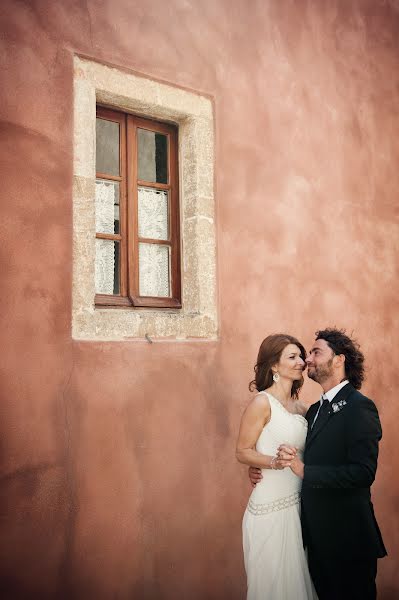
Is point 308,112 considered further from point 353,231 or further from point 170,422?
point 170,422

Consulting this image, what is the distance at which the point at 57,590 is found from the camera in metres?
3.21

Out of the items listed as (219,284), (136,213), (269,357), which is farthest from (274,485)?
(136,213)

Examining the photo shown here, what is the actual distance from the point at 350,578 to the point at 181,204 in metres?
2.51

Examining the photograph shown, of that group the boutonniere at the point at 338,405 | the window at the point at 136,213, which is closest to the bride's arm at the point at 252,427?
the boutonniere at the point at 338,405

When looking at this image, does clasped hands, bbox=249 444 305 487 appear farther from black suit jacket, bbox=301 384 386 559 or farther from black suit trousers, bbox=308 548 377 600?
black suit trousers, bbox=308 548 377 600

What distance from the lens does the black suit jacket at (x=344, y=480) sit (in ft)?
9.29

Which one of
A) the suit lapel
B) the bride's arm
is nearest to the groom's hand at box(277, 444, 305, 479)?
the suit lapel

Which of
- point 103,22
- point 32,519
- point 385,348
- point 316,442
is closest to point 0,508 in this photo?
point 32,519

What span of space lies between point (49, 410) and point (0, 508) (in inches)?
21.3

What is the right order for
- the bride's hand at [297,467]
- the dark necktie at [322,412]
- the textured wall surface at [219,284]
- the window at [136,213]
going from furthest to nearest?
1. the window at [136,213]
2. the textured wall surface at [219,284]
3. the dark necktie at [322,412]
4. the bride's hand at [297,467]

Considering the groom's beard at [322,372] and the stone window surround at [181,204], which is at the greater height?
the stone window surround at [181,204]

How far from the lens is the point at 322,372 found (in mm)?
3270

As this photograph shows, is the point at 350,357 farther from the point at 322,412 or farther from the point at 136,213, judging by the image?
the point at 136,213

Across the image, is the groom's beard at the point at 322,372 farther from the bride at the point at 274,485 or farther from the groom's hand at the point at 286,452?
the groom's hand at the point at 286,452
